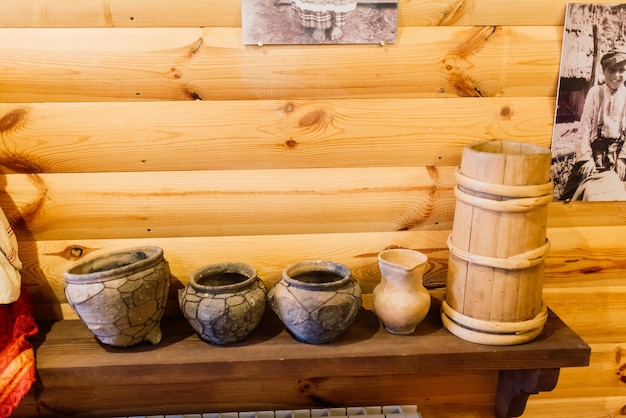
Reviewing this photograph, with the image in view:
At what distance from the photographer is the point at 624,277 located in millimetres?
1202

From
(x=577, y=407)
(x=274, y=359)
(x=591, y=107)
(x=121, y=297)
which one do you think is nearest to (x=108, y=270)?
(x=121, y=297)

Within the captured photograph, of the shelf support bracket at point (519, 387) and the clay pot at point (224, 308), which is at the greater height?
the clay pot at point (224, 308)

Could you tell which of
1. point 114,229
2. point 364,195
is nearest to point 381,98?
point 364,195

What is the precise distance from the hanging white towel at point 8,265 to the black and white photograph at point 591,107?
110cm

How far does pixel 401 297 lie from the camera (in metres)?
0.98

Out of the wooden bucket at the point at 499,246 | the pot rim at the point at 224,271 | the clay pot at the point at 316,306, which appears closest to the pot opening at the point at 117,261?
the pot rim at the point at 224,271

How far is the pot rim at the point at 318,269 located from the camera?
939 mm

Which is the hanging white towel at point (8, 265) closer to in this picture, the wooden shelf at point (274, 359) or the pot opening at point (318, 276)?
the wooden shelf at point (274, 359)

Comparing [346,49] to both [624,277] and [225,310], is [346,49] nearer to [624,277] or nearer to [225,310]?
[225,310]

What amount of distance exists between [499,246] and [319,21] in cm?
53

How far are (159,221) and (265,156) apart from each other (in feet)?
0.86

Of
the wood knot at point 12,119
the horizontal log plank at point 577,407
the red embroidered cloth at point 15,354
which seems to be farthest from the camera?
the horizontal log plank at point 577,407

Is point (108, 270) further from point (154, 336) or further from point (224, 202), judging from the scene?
point (224, 202)

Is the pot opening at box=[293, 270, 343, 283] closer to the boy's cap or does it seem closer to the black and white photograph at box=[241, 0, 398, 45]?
the black and white photograph at box=[241, 0, 398, 45]
